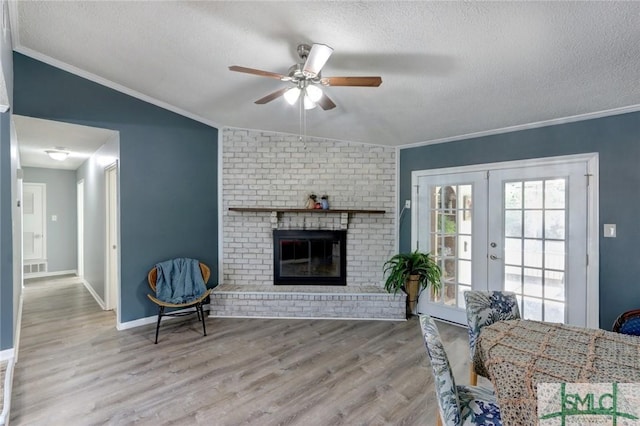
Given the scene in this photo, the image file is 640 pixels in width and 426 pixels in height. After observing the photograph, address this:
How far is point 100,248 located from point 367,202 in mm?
3836

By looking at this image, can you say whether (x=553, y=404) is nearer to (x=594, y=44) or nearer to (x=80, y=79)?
(x=594, y=44)

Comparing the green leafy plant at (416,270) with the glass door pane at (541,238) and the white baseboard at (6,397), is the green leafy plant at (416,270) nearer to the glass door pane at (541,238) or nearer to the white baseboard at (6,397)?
the glass door pane at (541,238)

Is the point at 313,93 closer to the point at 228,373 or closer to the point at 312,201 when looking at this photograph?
the point at 312,201

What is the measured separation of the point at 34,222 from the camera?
241 inches

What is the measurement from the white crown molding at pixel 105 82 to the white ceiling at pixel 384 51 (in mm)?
16

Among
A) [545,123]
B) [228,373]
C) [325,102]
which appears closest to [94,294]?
[228,373]

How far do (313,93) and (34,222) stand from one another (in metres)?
6.84

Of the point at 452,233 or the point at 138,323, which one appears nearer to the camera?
the point at 138,323

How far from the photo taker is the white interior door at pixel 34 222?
6.02 meters

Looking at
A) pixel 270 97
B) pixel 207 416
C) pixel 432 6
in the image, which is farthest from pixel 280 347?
pixel 432 6

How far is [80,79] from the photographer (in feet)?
10.4

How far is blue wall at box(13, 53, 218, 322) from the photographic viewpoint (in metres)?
3.01

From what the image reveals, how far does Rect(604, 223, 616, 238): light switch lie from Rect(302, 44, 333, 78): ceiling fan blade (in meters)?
2.88

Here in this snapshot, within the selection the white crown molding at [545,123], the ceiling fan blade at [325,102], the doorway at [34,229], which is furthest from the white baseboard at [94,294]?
the white crown molding at [545,123]
